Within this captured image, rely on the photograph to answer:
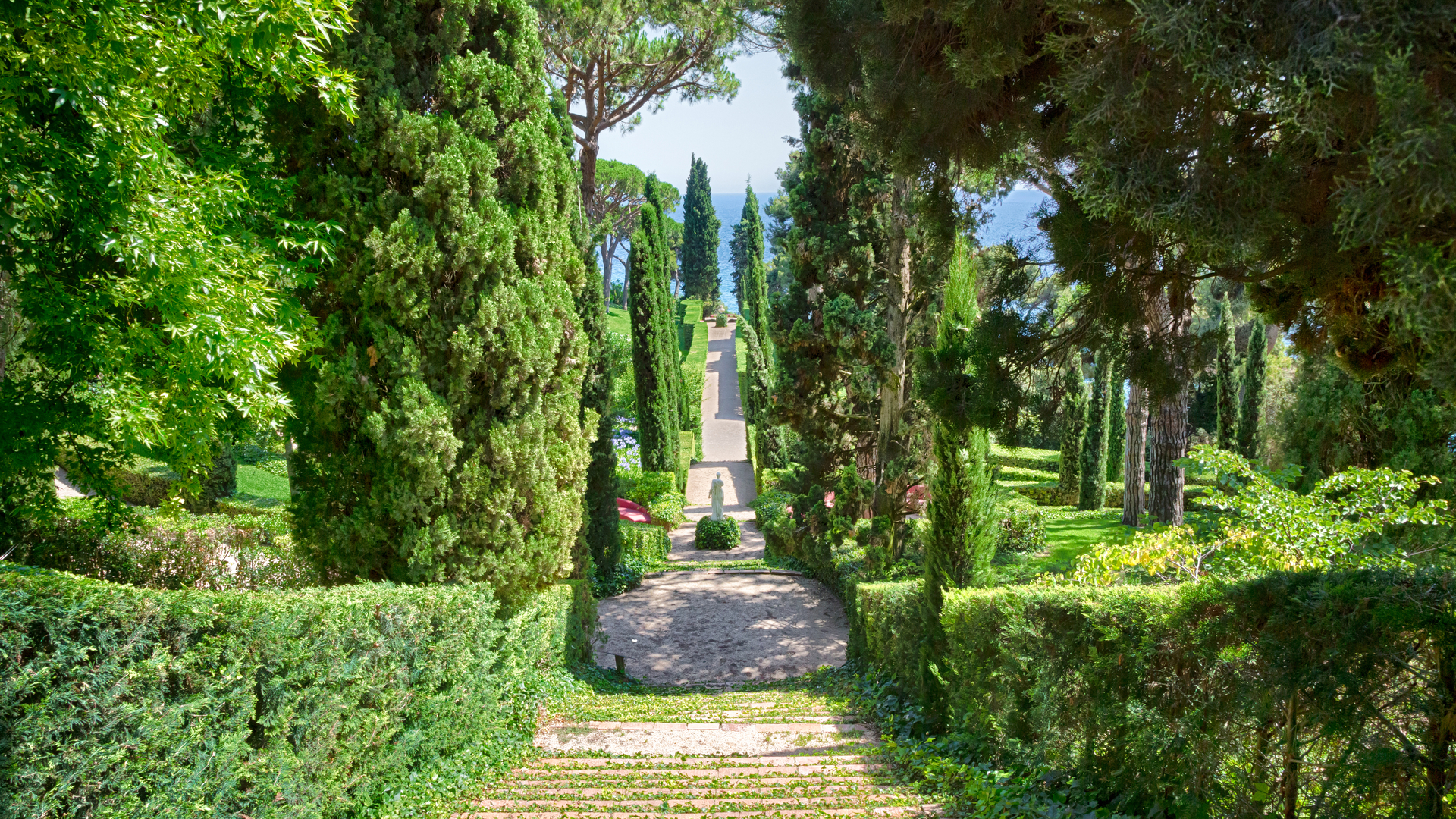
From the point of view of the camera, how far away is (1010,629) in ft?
15.8

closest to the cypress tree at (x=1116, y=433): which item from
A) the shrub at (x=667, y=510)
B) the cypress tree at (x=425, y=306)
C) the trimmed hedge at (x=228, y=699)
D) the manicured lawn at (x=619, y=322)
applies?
the shrub at (x=667, y=510)

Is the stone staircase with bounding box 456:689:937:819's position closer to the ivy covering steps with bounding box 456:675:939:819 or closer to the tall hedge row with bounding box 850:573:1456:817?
the ivy covering steps with bounding box 456:675:939:819

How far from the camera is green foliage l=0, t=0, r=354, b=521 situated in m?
4.00

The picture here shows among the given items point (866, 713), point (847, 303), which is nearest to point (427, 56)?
point (866, 713)

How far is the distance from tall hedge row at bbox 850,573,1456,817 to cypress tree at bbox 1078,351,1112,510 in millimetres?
16082

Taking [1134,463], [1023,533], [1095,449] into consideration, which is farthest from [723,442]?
[1023,533]

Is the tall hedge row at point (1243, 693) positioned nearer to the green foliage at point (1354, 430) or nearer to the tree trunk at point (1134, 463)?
the green foliage at point (1354, 430)

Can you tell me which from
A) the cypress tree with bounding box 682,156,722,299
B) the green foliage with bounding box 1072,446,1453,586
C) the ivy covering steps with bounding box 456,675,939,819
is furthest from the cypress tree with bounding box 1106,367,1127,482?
the cypress tree with bounding box 682,156,722,299

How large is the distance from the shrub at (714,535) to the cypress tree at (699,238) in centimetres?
3976

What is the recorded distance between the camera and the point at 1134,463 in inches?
614

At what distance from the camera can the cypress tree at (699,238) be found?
5644cm

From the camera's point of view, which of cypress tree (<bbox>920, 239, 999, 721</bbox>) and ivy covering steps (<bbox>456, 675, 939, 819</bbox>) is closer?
ivy covering steps (<bbox>456, 675, 939, 819</bbox>)

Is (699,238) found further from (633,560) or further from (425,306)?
(425,306)

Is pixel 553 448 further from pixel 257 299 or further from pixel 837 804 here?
pixel 837 804
